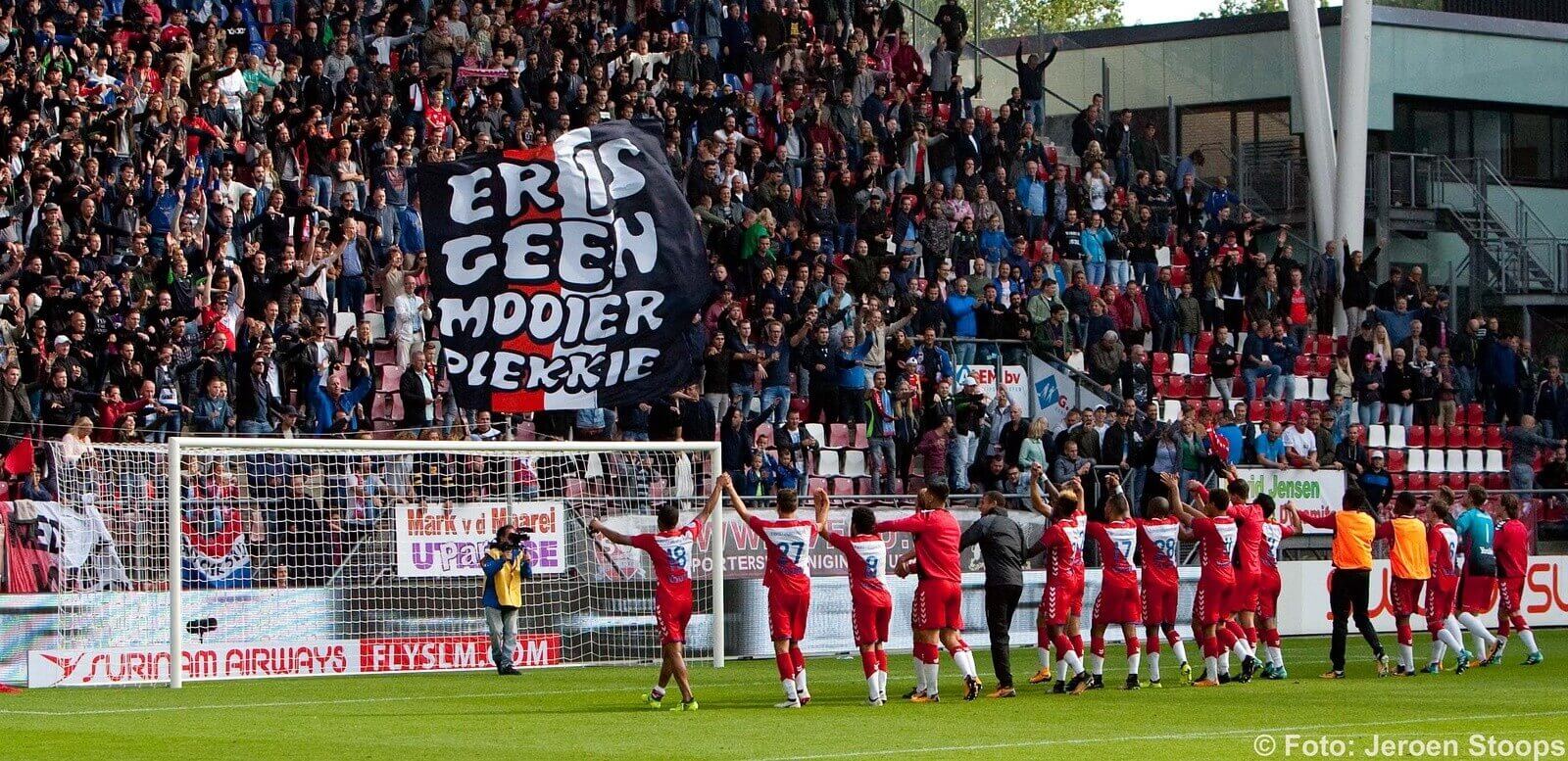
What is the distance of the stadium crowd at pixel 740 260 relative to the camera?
25.5m

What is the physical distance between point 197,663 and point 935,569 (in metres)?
8.13

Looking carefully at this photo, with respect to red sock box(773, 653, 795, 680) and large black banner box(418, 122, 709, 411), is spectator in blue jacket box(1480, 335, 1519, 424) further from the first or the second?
large black banner box(418, 122, 709, 411)

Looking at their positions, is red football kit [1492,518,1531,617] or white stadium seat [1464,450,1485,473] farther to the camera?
white stadium seat [1464,450,1485,473]

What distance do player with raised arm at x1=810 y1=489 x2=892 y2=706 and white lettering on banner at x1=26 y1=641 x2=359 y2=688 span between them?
7071 mm

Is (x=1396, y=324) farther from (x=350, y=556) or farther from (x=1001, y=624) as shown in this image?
(x=350, y=556)

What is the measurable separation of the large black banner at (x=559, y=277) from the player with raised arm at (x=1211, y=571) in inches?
227

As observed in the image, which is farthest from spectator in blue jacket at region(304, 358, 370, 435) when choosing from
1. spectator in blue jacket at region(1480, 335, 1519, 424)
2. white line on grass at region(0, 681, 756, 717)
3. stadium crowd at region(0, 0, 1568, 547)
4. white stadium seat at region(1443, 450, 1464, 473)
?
spectator in blue jacket at region(1480, 335, 1519, 424)

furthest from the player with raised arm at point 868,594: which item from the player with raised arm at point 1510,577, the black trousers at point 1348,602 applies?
the player with raised arm at point 1510,577

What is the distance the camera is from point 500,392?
18547 mm

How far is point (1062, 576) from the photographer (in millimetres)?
21031

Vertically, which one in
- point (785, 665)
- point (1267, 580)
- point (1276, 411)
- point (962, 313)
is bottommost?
point (785, 665)

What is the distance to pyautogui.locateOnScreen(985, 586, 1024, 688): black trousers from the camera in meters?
20.3

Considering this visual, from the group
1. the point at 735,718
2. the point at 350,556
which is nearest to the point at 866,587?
the point at 735,718

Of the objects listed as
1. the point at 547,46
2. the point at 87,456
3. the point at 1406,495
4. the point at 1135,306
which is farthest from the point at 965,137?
the point at 87,456
